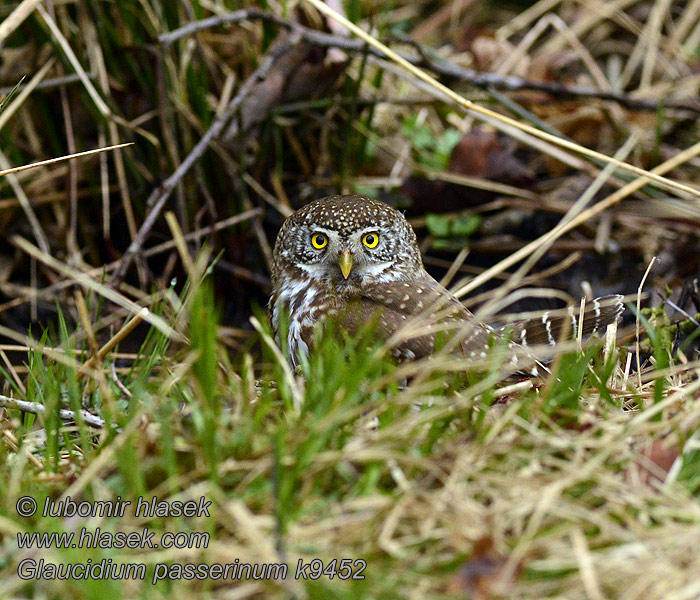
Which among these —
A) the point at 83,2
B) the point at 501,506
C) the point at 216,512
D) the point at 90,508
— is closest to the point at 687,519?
the point at 501,506

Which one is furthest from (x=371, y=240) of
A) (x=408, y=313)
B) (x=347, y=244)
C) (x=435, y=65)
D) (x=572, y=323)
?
(x=435, y=65)

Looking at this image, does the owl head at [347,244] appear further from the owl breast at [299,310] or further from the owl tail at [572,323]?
the owl tail at [572,323]

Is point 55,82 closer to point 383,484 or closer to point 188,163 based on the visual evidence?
point 188,163

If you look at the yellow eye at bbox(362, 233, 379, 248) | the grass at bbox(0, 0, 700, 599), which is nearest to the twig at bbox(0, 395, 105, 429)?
the grass at bbox(0, 0, 700, 599)

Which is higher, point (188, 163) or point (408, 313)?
point (188, 163)

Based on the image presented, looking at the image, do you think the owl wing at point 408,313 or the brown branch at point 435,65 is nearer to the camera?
the owl wing at point 408,313

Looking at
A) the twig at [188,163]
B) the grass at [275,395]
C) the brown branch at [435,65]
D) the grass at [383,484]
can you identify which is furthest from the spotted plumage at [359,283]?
the brown branch at [435,65]

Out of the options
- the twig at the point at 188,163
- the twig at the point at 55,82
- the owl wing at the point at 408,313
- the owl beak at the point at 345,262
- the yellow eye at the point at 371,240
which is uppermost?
the twig at the point at 55,82
